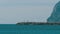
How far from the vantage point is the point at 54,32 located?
29328 millimetres

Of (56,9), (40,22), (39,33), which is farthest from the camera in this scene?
(56,9)

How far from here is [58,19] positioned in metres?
46.6

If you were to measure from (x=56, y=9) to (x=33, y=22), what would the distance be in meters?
4.91

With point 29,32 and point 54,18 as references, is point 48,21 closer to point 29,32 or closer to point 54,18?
point 54,18

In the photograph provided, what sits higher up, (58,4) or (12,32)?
(58,4)

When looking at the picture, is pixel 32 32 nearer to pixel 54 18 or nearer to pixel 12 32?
pixel 12 32

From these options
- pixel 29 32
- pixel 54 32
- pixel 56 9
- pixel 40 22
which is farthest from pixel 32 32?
pixel 56 9

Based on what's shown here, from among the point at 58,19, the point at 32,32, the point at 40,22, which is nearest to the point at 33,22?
the point at 40,22

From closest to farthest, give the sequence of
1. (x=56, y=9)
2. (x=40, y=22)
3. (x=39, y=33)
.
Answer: (x=39, y=33), (x=40, y=22), (x=56, y=9)

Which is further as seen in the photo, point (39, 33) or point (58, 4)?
point (58, 4)

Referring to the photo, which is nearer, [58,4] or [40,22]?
[40,22]

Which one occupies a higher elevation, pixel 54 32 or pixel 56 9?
pixel 56 9

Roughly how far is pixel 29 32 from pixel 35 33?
58 cm

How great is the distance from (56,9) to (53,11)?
656mm
